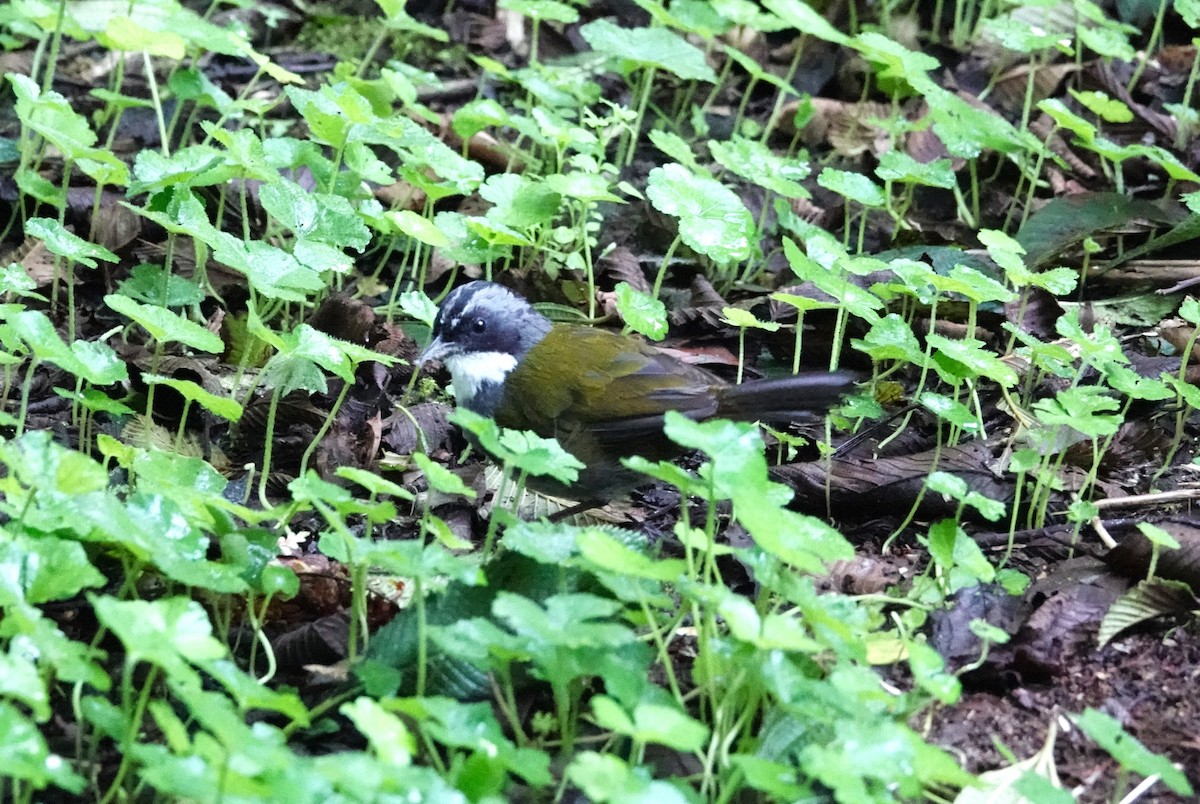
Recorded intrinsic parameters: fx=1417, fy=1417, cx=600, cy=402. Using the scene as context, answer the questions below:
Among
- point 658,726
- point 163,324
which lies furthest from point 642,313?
point 658,726

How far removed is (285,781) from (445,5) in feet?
19.1

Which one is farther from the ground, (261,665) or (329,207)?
(329,207)

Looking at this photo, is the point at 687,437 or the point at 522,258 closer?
the point at 687,437

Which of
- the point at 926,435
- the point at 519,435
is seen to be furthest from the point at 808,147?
the point at 519,435

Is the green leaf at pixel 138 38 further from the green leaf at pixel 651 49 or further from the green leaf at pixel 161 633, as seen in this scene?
the green leaf at pixel 161 633

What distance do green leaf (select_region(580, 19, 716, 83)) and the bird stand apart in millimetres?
1527

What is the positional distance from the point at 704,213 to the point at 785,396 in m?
0.88

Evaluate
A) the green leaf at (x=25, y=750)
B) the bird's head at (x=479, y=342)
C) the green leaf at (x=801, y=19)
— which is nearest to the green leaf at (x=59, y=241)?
the bird's head at (x=479, y=342)

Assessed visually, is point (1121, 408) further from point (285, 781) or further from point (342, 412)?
point (285, 781)

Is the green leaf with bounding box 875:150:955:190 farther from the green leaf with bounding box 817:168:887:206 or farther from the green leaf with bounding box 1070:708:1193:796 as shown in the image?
the green leaf with bounding box 1070:708:1193:796

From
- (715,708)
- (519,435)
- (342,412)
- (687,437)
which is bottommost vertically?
(342,412)

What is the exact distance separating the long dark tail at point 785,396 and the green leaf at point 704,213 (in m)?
0.58

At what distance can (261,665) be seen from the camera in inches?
139

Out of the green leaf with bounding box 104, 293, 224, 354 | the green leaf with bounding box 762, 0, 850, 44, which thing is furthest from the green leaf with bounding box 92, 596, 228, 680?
the green leaf with bounding box 762, 0, 850, 44
